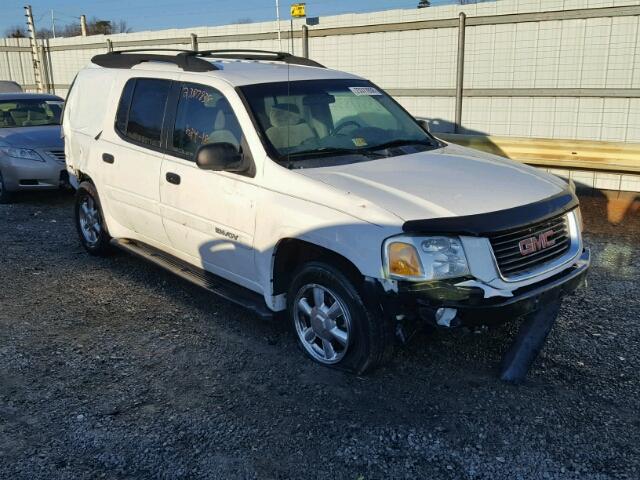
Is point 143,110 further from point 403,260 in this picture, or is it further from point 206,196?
point 403,260

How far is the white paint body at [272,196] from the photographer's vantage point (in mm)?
3643

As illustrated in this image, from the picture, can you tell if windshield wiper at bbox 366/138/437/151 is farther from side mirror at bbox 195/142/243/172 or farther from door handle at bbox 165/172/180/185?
door handle at bbox 165/172/180/185

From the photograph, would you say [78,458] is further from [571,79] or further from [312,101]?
[571,79]

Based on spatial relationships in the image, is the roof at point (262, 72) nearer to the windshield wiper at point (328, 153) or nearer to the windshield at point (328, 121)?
the windshield at point (328, 121)

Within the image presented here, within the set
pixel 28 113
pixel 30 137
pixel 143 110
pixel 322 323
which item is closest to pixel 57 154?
pixel 30 137

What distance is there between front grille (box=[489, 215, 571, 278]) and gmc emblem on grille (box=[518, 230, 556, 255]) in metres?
0.01

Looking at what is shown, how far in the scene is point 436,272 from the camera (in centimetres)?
350

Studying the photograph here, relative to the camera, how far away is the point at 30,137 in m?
9.41

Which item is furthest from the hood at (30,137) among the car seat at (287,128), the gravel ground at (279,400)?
the car seat at (287,128)

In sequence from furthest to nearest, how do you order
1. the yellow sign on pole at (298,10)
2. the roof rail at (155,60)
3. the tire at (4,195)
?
the yellow sign on pole at (298,10), the tire at (4,195), the roof rail at (155,60)

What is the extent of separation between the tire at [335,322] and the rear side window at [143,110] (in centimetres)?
197

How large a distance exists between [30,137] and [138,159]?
497 cm

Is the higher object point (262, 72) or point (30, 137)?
point (262, 72)

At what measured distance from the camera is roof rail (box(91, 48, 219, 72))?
16.4 ft
